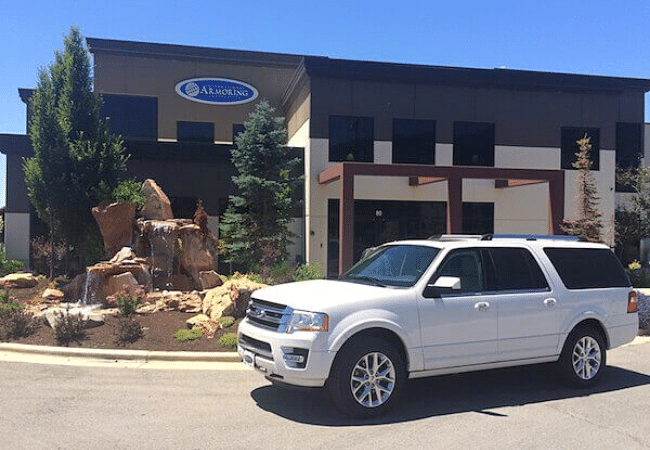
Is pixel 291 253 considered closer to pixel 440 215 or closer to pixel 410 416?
pixel 440 215

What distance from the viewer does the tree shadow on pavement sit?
5.81 m

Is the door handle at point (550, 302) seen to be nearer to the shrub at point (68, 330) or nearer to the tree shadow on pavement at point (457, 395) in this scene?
the tree shadow on pavement at point (457, 395)

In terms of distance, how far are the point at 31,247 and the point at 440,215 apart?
610 inches

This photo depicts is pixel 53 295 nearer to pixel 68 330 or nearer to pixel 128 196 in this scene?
pixel 128 196

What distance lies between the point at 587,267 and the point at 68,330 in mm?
7865

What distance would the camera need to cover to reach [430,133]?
71.6 feet

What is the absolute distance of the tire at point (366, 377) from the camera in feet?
18.2

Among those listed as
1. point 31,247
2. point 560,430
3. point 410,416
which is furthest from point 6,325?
point 31,247

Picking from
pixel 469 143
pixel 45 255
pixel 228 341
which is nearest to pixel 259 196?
pixel 45 255

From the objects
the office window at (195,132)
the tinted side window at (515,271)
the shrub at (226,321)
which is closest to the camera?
the tinted side window at (515,271)

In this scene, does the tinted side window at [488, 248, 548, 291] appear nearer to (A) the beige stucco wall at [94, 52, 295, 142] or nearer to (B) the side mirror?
(B) the side mirror

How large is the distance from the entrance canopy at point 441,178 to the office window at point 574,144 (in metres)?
4.71

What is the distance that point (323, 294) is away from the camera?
19.4 ft

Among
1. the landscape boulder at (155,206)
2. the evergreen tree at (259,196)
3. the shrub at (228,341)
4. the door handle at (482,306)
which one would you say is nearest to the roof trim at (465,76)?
the evergreen tree at (259,196)
